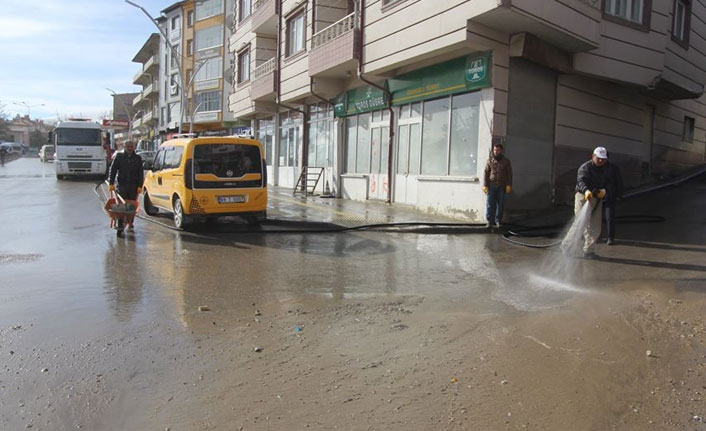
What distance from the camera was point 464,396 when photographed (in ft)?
11.4

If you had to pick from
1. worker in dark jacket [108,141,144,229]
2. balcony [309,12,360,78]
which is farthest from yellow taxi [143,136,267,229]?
balcony [309,12,360,78]

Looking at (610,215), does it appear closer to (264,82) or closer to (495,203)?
(495,203)

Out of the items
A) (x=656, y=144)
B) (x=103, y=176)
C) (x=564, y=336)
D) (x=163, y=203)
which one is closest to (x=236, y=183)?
(x=163, y=203)

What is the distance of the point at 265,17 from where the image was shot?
76.5 ft

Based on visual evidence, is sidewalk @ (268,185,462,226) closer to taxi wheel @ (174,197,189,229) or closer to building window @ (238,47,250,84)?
taxi wheel @ (174,197,189,229)

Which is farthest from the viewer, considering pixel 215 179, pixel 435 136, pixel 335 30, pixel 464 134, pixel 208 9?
pixel 208 9

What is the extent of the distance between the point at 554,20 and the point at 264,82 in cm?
1394

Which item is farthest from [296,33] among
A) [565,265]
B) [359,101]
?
[565,265]

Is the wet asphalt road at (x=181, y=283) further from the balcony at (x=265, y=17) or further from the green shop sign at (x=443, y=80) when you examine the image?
the balcony at (x=265, y=17)

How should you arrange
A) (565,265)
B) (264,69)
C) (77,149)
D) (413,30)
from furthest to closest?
(77,149) < (264,69) < (413,30) < (565,265)

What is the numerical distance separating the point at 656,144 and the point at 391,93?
377 inches

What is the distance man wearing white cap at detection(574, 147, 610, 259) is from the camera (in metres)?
8.04

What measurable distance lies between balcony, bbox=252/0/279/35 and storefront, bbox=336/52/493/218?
21.5ft

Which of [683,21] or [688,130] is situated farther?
[688,130]
